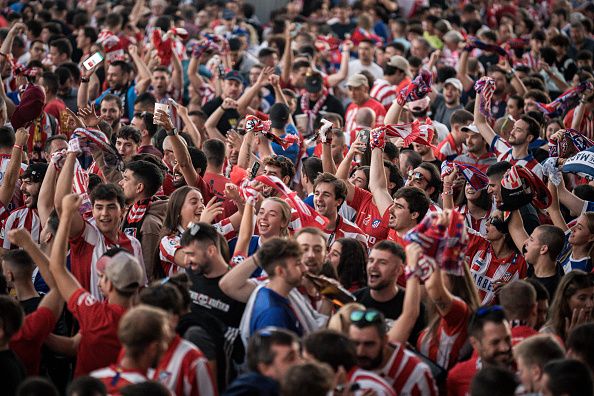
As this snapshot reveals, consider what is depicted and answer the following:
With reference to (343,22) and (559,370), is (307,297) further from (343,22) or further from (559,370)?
(343,22)

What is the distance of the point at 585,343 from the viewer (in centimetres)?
538

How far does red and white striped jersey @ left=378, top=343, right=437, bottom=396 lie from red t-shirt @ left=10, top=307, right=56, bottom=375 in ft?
6.44

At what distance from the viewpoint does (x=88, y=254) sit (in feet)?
Result: 22.8

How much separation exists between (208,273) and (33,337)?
116 cm

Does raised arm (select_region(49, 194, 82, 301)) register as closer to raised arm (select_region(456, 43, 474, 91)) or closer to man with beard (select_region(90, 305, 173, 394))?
man with beard (select_region(90, 305, 173, 394))

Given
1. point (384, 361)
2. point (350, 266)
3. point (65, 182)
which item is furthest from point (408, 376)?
point (65, 182)

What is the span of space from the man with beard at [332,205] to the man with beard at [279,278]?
2113 mm

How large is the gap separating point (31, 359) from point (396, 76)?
30.6ft

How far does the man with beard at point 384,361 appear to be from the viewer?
5.31 meters

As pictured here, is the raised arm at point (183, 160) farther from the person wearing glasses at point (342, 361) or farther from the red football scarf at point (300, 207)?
the person wearing glasses at point (342, 361)

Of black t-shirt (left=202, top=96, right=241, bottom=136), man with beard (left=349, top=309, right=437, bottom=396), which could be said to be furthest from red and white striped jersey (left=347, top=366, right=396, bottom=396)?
black t-shirt (left=202, top=96, right=241, bottom=136)

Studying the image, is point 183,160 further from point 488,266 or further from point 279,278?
point 279,278

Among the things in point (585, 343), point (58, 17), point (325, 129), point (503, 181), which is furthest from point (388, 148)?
point (58, 17)

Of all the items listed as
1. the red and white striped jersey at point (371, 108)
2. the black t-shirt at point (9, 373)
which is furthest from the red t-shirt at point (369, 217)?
the black t-shirt at point (9, 373)
